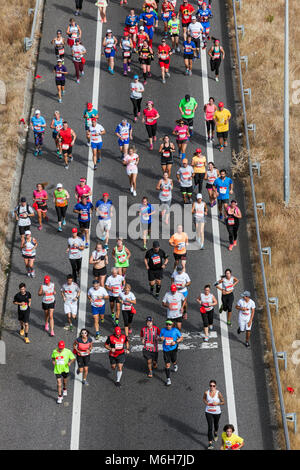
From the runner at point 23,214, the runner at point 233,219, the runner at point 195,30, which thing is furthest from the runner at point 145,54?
the runner at point 23,214

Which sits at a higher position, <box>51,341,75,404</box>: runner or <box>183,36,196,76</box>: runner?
<box>183,36,196,76</box>: runner

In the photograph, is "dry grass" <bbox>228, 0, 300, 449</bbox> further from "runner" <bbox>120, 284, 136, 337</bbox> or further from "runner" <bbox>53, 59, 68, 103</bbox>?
"runner" <bbox>53, 59, 68, 103</bbox>

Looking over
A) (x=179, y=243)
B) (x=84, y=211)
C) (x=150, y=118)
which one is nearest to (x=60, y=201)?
(x=84, y=211)

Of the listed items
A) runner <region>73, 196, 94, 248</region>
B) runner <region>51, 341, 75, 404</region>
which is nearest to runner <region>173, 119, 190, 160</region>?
runner <region>73, 196, 94, 248</region>

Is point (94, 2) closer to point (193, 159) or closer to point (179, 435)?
point (193, 159)

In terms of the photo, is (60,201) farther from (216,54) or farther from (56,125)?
(216,54)

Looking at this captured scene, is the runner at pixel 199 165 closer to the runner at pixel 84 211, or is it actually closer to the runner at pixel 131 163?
the runner at pixel 131 163
